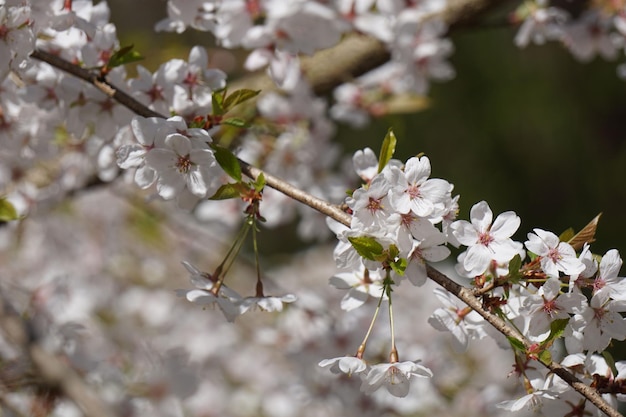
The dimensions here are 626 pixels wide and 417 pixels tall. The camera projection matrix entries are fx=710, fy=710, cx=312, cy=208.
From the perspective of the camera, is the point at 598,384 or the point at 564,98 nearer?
the point at 598,384

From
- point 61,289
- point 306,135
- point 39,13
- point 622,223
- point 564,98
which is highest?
point 39,13

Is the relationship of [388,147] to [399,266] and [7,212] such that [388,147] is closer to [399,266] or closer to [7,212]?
[399,266]

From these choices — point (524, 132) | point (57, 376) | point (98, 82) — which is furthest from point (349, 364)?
point (524, 132)

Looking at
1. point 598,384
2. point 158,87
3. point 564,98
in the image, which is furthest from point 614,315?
point 564,98

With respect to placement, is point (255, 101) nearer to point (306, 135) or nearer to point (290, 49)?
point (306, 135)

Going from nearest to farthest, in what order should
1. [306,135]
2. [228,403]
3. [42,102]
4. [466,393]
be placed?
[42,102], [306,135], [466,393], [228,403]

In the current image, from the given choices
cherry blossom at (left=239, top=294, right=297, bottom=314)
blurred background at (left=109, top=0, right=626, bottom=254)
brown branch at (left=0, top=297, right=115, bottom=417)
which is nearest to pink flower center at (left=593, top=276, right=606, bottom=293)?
cherry blossom at (left=239, top=294, right=297, bottom=314)
